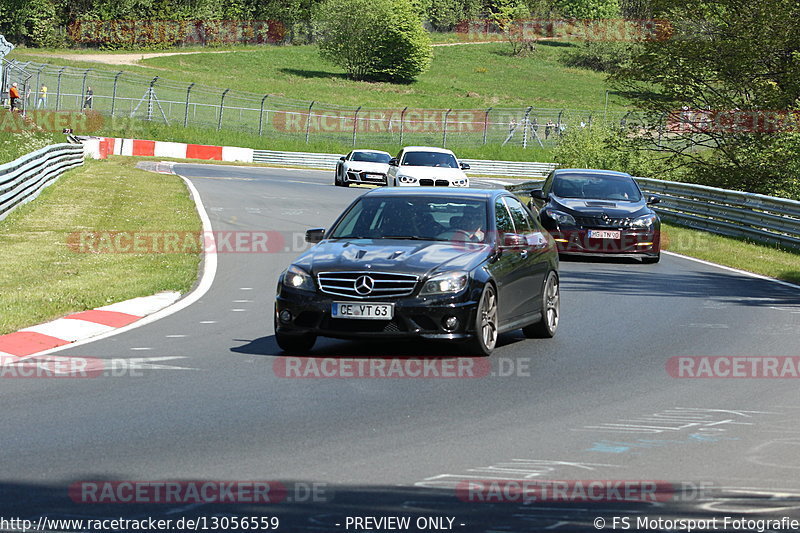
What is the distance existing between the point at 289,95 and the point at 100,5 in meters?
33.9

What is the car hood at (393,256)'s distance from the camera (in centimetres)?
1004

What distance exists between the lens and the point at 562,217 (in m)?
20.5

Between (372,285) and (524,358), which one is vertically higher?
(372,285)

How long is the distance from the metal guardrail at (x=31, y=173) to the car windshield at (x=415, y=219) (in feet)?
38.8

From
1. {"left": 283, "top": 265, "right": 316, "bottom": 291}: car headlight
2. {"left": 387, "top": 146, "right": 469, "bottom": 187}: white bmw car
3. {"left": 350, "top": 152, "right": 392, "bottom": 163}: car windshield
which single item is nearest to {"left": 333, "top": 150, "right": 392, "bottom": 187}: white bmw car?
{"left": 350, "top": 152, "right": 392, "bottom": 163}: car windshield

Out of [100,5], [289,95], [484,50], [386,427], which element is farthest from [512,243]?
[484,50]

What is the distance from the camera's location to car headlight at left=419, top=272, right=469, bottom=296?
32.5ft

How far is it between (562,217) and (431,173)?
39.9 feet

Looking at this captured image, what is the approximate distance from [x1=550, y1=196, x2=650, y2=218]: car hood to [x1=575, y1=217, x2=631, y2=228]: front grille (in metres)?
0.08

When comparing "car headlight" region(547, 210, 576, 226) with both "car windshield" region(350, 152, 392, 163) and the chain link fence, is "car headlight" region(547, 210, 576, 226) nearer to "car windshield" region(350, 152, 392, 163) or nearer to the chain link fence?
"car windshield" region(350, 152, 392, 163)

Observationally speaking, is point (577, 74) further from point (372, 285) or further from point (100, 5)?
point (372, 285)

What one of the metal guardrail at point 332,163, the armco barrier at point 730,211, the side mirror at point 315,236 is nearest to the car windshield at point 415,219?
the side mirror at point 315,236

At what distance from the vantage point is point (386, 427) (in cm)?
743

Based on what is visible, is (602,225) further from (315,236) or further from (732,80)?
(732,80)
